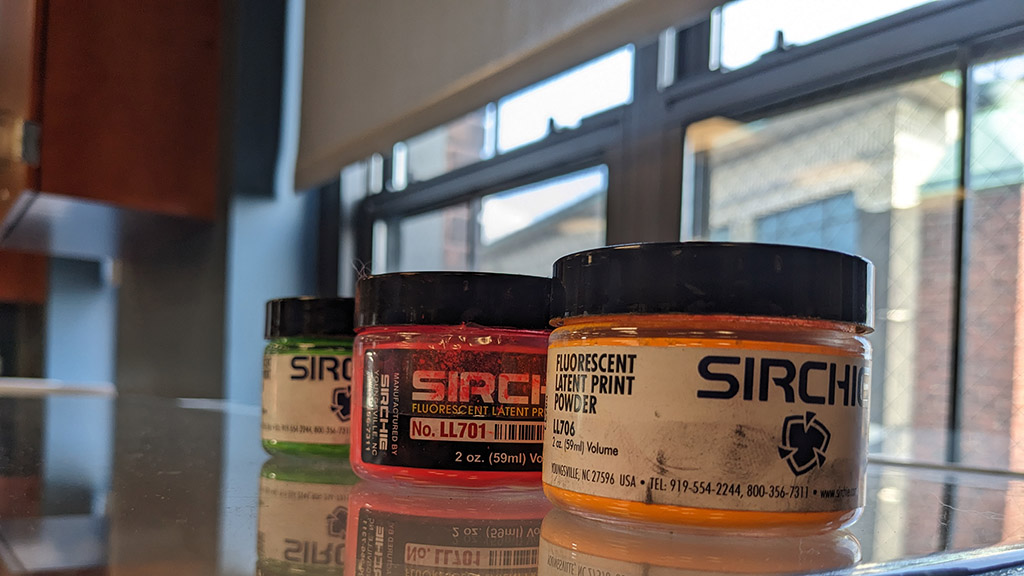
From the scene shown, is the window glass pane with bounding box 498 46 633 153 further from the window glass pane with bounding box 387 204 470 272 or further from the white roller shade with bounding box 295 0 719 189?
the window glass pane with bounding box 387 204 470 272

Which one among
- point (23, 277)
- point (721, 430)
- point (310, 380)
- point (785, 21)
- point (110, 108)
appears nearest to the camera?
point (721, 430)

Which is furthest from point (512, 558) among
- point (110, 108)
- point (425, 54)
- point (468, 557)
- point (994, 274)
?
point (110, 108)

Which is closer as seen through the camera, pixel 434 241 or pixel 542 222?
pixel 542 222

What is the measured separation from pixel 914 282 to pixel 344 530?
0.93 metres

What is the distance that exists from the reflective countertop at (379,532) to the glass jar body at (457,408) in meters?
0.02

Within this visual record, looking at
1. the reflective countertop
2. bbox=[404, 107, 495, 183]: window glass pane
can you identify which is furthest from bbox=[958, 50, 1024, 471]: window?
bbox=[404, 107, 495, 183]: window glass pane

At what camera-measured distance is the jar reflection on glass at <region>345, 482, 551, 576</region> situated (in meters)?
0.34

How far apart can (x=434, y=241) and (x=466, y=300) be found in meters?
1.37

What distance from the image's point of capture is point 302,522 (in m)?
0.43

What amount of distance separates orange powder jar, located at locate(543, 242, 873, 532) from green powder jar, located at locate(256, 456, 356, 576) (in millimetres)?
112

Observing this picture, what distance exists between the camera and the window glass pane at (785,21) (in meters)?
0.99

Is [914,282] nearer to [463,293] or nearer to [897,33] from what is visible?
[897,33]

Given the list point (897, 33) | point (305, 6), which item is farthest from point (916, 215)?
point (305, 6)

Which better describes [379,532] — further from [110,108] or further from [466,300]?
[110,108]
